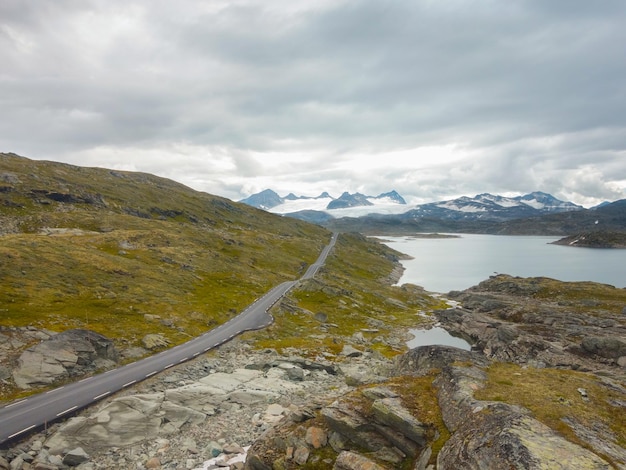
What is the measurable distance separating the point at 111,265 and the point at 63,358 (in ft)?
176

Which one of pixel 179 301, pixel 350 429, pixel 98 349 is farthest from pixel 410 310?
pixel 350 429

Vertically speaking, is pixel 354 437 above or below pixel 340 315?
above

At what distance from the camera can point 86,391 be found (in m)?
39.0

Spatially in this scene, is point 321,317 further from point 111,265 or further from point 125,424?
point 125,424

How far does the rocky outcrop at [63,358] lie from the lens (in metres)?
41.4

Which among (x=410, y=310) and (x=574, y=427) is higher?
(x=574, y=427)

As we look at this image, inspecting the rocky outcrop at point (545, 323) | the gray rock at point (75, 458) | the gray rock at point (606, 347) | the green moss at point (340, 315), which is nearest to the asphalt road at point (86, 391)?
the gray rock at point (75, 458)

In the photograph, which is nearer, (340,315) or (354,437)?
(354,437)

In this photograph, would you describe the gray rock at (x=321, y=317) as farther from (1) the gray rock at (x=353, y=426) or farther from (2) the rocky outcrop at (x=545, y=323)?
(1) the gray rock at (x=353, y=426)

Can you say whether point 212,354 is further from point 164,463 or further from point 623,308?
point 623,308

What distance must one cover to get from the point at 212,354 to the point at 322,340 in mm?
25107

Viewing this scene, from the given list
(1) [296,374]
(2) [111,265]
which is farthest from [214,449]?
(2) [111,265]

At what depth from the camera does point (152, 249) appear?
121m

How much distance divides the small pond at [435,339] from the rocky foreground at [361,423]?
48.9 m
